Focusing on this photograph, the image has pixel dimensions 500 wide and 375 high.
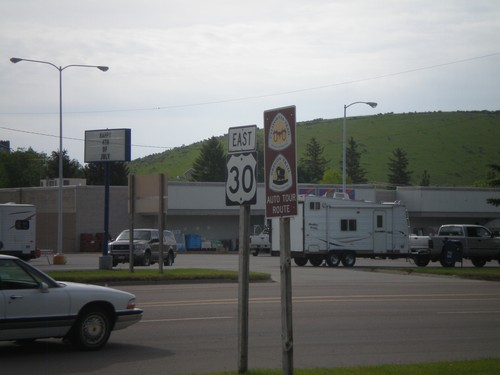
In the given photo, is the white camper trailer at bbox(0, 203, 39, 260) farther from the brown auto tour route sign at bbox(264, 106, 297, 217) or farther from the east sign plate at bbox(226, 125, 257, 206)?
the brown auto tour route sign at bbox(264, 106, 297, 217)

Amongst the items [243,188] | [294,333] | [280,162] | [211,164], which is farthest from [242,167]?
[211,164]

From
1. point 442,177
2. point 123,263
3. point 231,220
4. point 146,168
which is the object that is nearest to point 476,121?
point 442,177

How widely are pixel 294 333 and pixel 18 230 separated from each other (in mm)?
28703

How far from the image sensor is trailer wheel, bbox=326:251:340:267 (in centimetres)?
4047

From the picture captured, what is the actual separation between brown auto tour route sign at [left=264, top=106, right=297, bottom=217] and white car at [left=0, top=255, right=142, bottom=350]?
4.92m

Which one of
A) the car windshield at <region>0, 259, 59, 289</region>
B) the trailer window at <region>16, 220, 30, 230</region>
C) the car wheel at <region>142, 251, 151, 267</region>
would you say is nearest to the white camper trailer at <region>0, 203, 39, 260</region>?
the trailer window at <region>16, 220, 30, 230</region>

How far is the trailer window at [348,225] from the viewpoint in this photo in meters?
40.2

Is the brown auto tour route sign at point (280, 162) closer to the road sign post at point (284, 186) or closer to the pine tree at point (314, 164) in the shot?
the road sign post at point (284, 186)

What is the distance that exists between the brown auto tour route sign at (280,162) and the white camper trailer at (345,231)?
30832mm

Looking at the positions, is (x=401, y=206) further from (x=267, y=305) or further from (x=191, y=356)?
(x=191, y=356)

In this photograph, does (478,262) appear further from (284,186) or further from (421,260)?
(284,186)

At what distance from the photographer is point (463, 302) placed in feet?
71.8

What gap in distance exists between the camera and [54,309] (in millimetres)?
12062

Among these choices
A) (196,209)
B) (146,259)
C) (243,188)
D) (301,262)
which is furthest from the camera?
(196,209)
